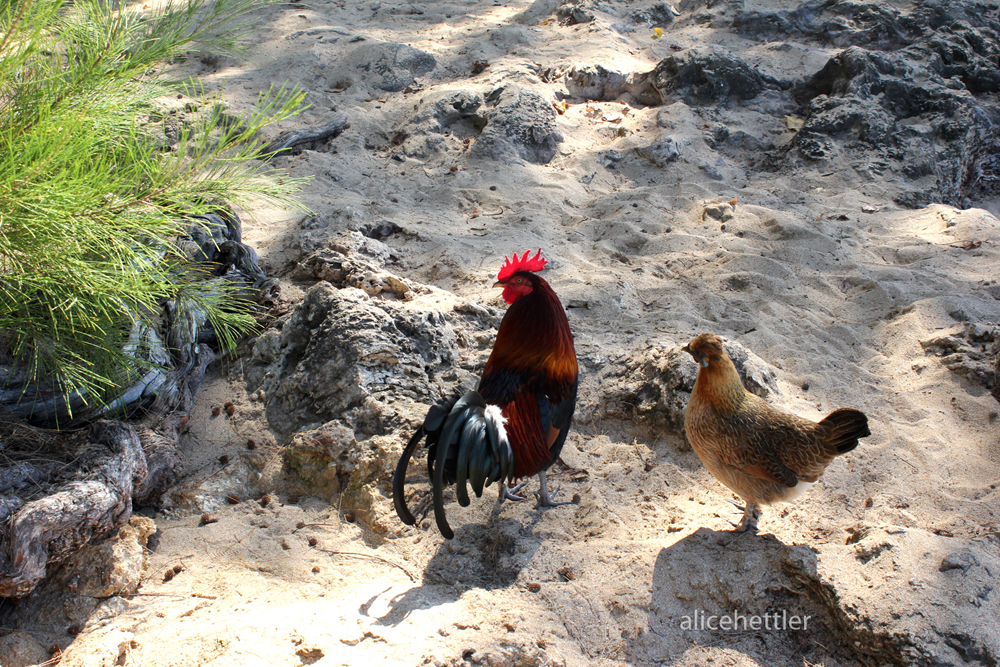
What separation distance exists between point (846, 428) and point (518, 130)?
4512 mm

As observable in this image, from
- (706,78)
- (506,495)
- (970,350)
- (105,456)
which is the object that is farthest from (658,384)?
(706,78)

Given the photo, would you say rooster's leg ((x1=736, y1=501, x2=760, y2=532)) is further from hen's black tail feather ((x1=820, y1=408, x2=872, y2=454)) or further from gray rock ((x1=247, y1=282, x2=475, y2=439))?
gray rock ((x1=247, y1=282, x2=475, y2=439))

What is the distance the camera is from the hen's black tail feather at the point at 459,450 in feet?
7.95

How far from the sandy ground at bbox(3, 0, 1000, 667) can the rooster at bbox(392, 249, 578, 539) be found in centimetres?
37

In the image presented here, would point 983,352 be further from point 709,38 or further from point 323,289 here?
point 709,38

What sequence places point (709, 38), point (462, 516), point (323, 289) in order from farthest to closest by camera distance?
1. point (709, 38)
2. point (323, 289)
3. point (462, 516)

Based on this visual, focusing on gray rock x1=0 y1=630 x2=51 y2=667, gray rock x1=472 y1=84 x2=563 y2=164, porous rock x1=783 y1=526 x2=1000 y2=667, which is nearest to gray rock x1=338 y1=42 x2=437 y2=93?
gray rock x1=472 y1=84 x2=563 y2=164

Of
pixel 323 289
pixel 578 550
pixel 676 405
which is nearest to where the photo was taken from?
pixel 578 550

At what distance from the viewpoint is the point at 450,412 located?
2521mm

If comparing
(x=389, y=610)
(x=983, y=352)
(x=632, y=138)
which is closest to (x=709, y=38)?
(x=632, y=138)

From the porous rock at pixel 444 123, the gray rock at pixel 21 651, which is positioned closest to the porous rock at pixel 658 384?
the gray rock at pixel 21 651

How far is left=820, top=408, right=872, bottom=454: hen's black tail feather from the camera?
94.7 inches

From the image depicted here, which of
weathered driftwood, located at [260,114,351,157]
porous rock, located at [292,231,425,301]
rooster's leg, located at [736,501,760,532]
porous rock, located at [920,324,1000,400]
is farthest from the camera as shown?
weathered driftwood, located at [260,114,351,157]

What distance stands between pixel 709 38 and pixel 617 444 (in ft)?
22.5
